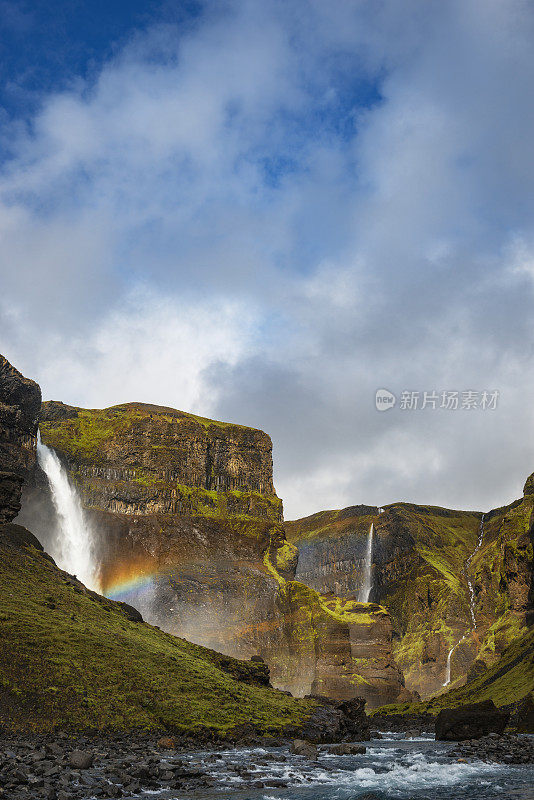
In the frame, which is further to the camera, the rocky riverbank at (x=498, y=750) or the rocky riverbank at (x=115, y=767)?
the rocky riverbank at (x=498, y=750)

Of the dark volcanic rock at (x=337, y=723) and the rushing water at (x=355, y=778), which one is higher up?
the rushing water at (x=355, y=778)

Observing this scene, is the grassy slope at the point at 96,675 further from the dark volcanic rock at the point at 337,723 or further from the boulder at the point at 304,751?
the boulder at the point at 304,751

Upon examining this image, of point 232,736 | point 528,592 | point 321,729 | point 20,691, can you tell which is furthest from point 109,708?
point 528,592

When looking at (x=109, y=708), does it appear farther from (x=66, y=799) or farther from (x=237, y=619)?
(x=237, y=619)

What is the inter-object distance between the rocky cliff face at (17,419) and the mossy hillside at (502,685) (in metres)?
118

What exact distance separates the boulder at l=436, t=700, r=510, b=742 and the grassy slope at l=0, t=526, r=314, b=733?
565 inches

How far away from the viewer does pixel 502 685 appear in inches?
5123

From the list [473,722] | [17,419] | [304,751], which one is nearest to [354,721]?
[473,722]

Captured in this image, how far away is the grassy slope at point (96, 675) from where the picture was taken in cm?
4700

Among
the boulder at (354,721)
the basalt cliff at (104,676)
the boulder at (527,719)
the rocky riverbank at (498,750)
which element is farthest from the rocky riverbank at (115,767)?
the boulder at (527,719)

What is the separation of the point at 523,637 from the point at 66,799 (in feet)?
547

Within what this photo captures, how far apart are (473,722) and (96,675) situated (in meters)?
34.3

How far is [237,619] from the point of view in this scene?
19512cm

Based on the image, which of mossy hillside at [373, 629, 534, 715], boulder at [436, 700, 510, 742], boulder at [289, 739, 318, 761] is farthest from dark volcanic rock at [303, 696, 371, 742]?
mossy hillside at [373, 629, 534, 715]
